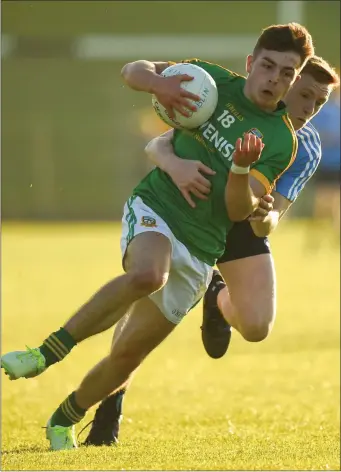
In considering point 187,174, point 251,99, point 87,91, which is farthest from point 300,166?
point 87,91

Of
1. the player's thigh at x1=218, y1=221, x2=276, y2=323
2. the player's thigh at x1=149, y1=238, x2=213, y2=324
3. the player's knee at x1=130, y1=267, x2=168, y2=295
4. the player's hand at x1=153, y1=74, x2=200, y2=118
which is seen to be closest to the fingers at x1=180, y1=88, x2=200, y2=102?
the player's hand at x1=153, y1=74, x2=200, y2=118

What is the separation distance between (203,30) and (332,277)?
17347 millimetres

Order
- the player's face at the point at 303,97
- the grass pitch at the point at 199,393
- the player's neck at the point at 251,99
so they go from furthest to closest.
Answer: the player's face at the point at 303,97 < the player's neck at the point at 251,99 < the grass pitch at the point at 199,393

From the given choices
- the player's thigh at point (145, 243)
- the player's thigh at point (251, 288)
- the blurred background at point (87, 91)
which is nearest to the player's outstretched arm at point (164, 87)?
the player's thigh at point (145, 243)

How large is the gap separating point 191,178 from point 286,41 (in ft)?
2.63

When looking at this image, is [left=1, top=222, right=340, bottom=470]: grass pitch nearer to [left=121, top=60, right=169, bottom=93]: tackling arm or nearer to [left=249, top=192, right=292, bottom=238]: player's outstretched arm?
[left=249, top=192, right=292, bottom=238]: player's outstretched arm

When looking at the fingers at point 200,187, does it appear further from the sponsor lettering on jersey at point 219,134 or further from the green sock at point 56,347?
the green sock at point 56,347

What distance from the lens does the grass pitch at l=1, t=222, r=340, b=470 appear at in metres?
5.57

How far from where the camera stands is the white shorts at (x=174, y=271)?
5617mm

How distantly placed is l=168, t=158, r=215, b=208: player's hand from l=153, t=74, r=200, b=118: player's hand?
0.25m

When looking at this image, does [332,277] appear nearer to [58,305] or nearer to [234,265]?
[58,305]

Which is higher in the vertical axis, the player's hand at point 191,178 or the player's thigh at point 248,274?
the player's hand at point 191,178

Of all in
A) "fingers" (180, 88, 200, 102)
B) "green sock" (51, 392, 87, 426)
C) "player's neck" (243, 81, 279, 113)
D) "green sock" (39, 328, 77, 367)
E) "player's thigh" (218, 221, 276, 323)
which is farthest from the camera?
"player's thigh" (218, 221, 276, 323)

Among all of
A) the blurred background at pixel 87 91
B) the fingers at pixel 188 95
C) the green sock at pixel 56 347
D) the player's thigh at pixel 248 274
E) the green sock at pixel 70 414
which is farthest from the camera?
the blurred background at pixel 87 91
